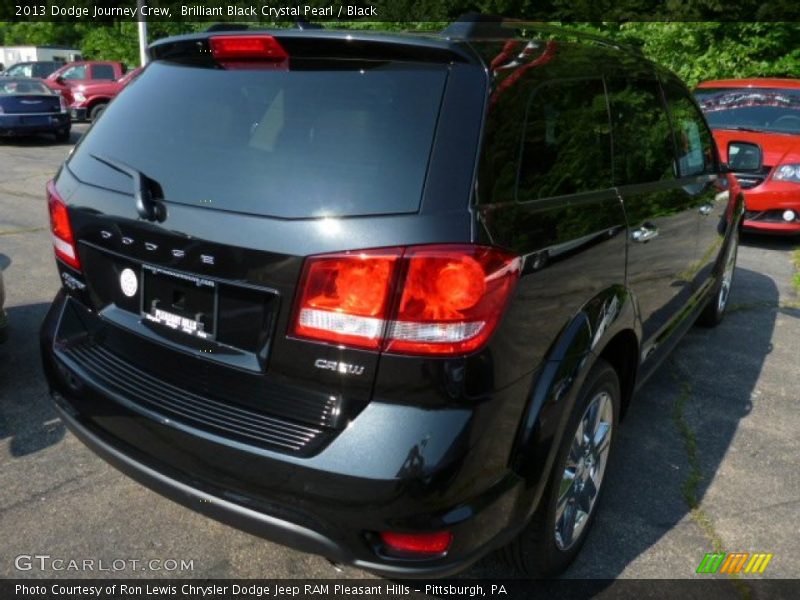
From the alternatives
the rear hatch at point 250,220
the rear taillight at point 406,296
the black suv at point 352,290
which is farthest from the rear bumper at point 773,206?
the rear taillight at point 406,296

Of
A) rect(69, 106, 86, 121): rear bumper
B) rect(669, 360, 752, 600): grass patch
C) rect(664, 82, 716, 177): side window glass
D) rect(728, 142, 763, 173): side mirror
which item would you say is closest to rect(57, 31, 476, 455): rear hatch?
rect(669, 360, 752, 600): grass patch

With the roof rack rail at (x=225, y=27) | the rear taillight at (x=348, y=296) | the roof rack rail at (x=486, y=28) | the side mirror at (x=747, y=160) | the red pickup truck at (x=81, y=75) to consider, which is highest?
the roof rack rail at (x=486, y=28)

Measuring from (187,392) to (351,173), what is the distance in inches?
32.0

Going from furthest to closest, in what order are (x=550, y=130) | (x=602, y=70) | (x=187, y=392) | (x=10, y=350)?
(x=10, y=350)
(x=602, y=70)
(x=550, y=130)
(x=187, y=392)

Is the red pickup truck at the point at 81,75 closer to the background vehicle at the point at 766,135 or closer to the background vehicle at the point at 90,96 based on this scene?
the background vehicle at the point at 90,96

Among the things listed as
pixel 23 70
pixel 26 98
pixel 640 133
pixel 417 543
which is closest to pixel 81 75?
pixel 26 98

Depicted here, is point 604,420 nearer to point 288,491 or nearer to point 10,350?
point 288,491

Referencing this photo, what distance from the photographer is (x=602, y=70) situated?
109 inches

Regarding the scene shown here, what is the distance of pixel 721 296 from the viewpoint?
5039mm

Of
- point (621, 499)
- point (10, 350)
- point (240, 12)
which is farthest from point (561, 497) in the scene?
point (240, 12)

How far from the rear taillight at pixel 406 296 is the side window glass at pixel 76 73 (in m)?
20.3

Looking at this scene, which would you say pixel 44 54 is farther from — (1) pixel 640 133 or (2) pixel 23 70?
(1) pixel 640 133

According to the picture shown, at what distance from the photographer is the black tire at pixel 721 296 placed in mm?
4836

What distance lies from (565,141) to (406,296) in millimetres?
945
